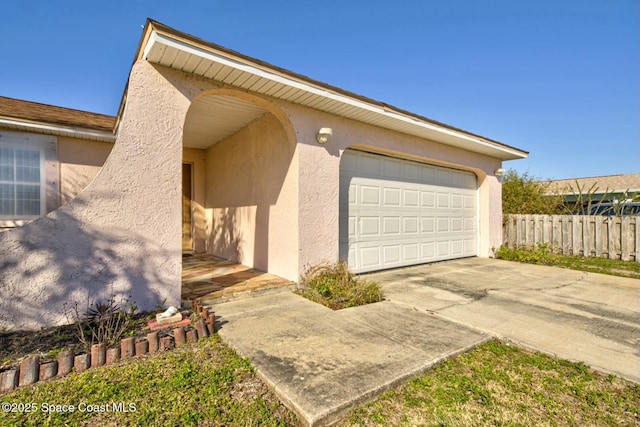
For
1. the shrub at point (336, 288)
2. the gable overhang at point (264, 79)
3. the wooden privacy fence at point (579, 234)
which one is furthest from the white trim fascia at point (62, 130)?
the wooden privacy fence at point (579, 234)

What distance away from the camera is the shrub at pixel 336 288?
4.15m

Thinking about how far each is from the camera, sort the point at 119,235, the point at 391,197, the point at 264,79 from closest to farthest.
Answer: the point at 119,235 < the point at 264,79 < the point at 391,197

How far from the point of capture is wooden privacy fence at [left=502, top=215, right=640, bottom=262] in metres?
8.14

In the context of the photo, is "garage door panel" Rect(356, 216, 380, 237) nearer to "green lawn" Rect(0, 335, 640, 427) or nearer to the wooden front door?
"green lawn" Rect(0, 335, 640, 427)

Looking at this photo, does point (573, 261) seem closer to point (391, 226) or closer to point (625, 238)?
point (625, 238)

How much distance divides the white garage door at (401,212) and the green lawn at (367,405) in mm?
3651

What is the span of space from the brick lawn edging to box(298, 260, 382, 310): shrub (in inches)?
66.7

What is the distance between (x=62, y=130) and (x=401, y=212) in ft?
24.2

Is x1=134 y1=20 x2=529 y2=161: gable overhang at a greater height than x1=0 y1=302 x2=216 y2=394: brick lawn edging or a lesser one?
greater

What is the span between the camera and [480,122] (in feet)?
38.5

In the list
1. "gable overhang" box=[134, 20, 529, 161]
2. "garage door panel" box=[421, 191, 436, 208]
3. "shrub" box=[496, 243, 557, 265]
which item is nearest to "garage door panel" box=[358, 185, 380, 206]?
"gable overhang" box=[134, 20, 529, 161]

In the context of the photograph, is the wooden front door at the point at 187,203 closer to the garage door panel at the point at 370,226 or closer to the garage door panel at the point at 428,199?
the garage door panel at the point at 370,226

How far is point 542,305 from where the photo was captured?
4.14m

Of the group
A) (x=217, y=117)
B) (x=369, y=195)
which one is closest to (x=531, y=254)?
(x=369, y=195)
